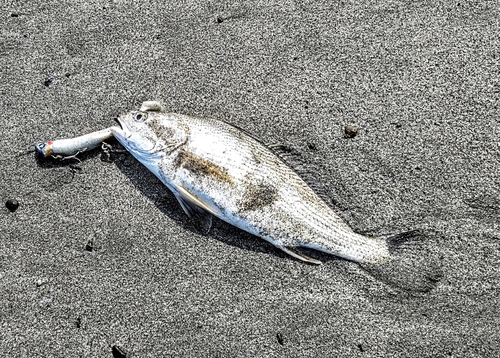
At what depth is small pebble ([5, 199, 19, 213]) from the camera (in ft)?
12.4

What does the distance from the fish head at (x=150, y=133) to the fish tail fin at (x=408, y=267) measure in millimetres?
1875

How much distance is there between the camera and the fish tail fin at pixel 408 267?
3.55m

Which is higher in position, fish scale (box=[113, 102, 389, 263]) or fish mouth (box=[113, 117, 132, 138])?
fish mouth (box=[113, 117, 132, 138])

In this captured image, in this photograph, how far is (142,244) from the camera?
12.3 feet

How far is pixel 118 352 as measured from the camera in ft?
11.6

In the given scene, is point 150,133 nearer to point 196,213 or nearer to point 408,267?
point 196,213

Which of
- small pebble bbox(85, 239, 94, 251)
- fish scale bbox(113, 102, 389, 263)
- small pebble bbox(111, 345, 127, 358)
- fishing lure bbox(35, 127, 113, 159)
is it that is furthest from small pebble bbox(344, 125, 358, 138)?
small pebble bbox(111, 345, 127, 358)

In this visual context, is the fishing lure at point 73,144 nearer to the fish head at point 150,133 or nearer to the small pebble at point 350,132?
the fish head at point 150,133

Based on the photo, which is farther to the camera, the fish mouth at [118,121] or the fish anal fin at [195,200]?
the fish mouth at [118,121]

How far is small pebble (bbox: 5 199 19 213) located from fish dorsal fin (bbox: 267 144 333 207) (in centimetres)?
228

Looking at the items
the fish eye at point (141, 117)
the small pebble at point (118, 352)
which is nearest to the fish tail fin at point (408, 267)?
the small pebble at point (118, 352)

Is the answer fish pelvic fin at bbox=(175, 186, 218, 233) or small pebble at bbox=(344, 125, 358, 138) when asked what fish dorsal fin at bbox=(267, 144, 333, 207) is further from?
fish pelvic fin at bbox=(175, 186, 218, 233)

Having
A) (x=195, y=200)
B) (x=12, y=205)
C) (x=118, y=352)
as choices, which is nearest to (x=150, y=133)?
(x=195, y=200)

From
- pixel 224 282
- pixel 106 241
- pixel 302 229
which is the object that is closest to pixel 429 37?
pixel 302 229
